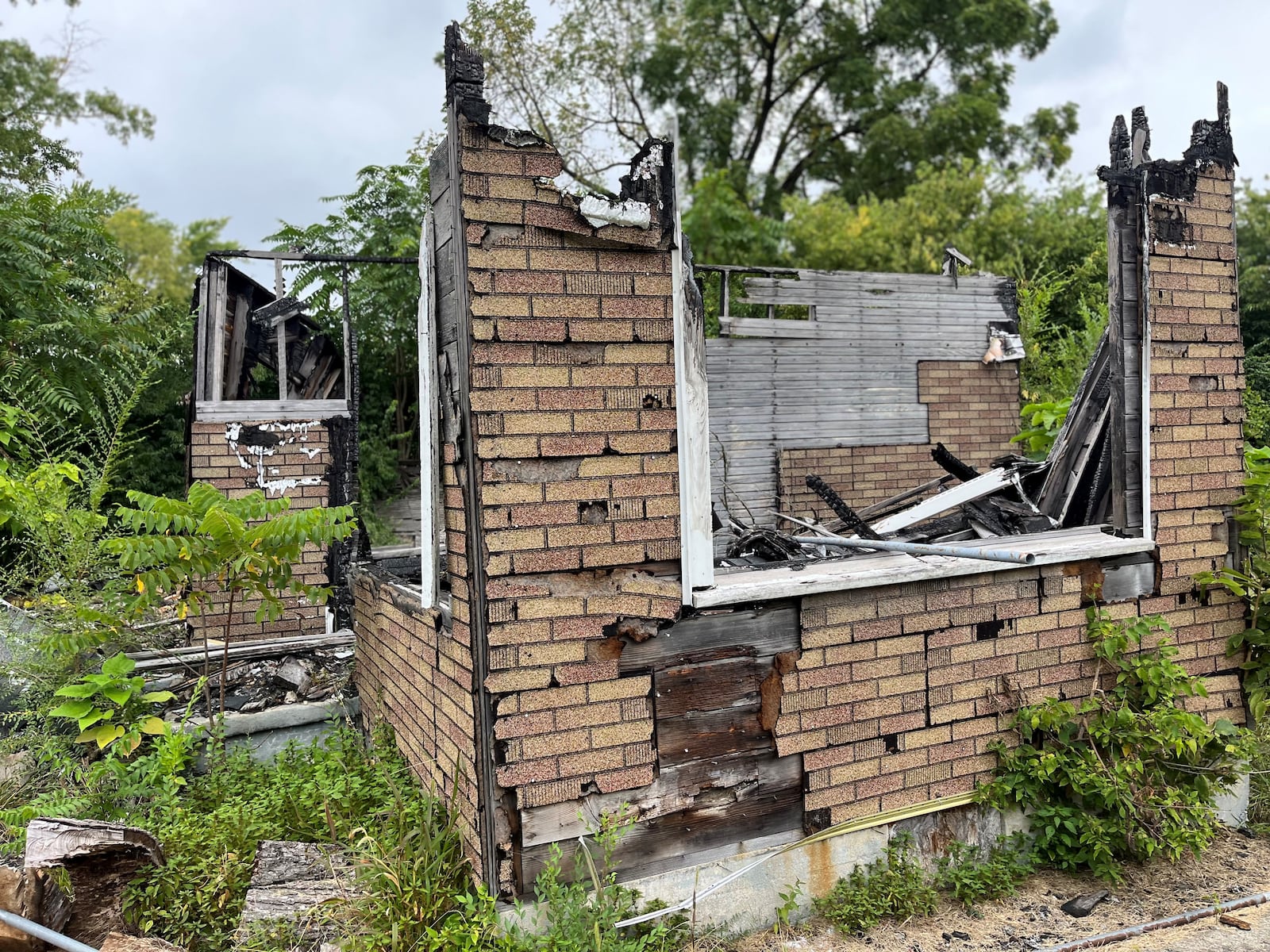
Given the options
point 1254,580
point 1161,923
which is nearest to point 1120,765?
point 1161,923

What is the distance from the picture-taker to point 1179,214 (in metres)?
4.45

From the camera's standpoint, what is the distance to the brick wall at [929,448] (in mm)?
8891

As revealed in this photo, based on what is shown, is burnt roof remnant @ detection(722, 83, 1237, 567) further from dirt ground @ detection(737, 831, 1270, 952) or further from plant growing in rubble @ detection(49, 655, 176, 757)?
plant growing in rubble @ detection(49, 655, 176, 757)

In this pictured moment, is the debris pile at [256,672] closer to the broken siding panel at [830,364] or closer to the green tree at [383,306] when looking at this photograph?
the broken siding panel at [830,364]

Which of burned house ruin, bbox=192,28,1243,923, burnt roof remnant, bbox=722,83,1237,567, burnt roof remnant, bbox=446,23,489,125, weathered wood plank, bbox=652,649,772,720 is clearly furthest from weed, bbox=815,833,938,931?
burnt roof remnant, bbox=446,23,489,125

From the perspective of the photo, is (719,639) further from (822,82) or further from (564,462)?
(822,82)

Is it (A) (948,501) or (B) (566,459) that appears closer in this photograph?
(B) (566,459)

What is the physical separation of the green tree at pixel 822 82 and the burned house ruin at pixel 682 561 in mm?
16433

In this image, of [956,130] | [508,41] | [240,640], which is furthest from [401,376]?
[956,130]

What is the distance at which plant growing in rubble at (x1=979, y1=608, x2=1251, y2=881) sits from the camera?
3906mm

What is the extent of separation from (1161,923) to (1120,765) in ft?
2.20

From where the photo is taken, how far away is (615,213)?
128 inches

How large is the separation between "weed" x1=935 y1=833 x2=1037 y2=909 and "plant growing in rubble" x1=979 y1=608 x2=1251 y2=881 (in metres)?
0.12

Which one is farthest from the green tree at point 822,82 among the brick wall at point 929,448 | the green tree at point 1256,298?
the brick wall at point 929,448
